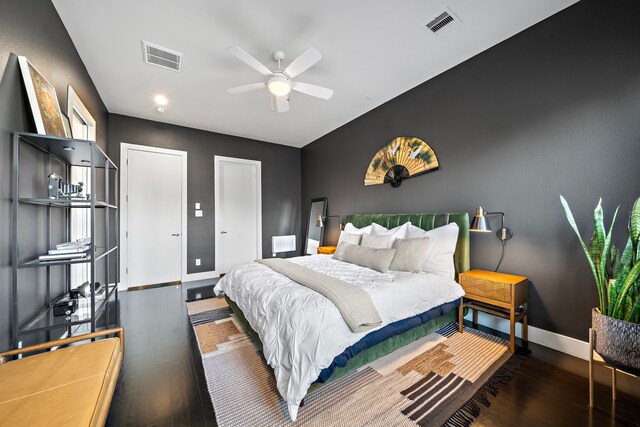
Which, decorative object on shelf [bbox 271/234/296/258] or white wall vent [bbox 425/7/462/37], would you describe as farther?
decorative object on shelf [bbox 271/234/296/258]

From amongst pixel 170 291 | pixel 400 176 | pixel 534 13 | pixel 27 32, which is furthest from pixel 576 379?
pixel 170 291

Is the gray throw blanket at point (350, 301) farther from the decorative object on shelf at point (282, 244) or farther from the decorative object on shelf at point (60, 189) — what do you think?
the decorative object on shelf at point (282, 244)

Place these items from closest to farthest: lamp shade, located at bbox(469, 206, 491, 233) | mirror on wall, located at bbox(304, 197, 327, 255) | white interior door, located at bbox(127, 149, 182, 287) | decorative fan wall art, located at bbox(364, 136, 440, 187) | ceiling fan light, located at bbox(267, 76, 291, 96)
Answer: lamp shade, located at bbox(469, 206, 491, 233) < ceiling fan light, located at bbox(267, 76, 291, 96) < decorative fan wall art, located at bbox(364, 136, 440, 187) < white interior door, located at bbox(127, 149, 182, 287) < mirror on wall, located at bbox(304, 197, 327, 255)

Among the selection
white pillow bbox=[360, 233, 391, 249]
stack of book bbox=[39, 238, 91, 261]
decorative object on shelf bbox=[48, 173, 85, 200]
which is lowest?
white pillow bbox=[360, 233, 391, 249]

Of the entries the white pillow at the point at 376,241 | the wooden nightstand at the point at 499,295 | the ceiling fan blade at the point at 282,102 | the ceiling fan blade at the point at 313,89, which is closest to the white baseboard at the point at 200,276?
the white pillow at the point at 376,241

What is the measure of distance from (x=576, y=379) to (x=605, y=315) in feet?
2.01

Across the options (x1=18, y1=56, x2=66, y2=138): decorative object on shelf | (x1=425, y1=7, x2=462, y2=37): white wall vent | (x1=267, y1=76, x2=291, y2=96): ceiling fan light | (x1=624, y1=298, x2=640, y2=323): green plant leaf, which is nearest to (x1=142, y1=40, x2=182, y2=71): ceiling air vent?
(x1=18, y1=56, x2=66, y2=138): decorative object on shelf

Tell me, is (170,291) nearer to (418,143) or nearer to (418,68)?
(418,143)

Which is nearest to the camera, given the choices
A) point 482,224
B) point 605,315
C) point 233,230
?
point 605,315

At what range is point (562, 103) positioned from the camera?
2148 mm

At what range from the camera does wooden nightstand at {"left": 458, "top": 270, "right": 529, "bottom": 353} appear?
2105 millimetres

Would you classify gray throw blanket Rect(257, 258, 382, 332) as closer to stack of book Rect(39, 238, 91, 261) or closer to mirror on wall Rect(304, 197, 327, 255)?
stack of book Rect(39, 238, 91, 261)

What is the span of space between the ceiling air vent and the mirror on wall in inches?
132

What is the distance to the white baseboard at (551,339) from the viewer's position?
6.62ft
